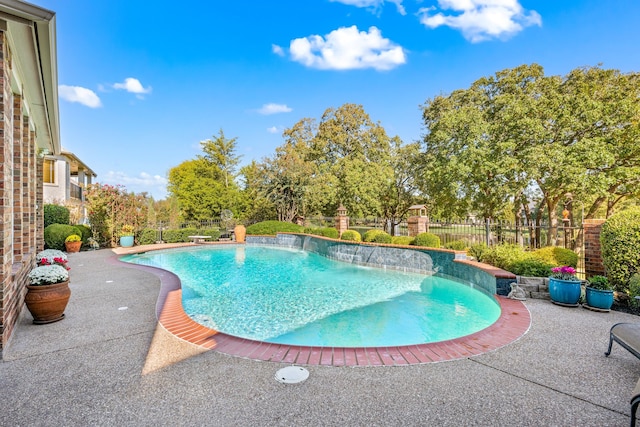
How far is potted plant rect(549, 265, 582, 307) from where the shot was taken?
18.2ft

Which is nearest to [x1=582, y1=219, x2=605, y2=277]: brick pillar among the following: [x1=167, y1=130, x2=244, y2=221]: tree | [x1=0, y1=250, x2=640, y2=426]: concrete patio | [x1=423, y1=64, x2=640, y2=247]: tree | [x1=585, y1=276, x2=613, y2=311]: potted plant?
[x1=585, y1=276, x2=613, y2=311]: potted plant

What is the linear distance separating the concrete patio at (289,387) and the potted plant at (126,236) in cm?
1312

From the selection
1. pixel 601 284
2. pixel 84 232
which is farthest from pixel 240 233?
→ pixel 601 284

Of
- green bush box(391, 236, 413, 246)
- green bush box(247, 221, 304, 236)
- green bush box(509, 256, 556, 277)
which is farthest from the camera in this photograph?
green bush box(247, 221, 304, 236)

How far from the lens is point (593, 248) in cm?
632

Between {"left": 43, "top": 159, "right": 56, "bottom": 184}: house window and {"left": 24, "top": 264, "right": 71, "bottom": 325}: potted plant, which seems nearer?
{"left": 24, "top": 264, "right": 71, "bottom": 325}: potted plant

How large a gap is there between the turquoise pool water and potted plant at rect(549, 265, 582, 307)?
106 centimetres

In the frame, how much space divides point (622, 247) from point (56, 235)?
18945 mm

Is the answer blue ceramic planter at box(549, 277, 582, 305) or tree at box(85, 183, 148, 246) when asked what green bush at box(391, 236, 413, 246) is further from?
tree at box(85, 183, 148, 246)

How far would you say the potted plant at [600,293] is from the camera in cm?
524

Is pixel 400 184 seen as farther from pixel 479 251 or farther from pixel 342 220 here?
pixel 479 251

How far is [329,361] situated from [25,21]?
5.15m

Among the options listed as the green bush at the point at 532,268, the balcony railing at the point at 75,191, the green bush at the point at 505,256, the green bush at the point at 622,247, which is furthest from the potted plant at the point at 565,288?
the balcony railing at the point at 75,191

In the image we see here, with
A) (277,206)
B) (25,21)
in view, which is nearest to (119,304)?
(25,21)
